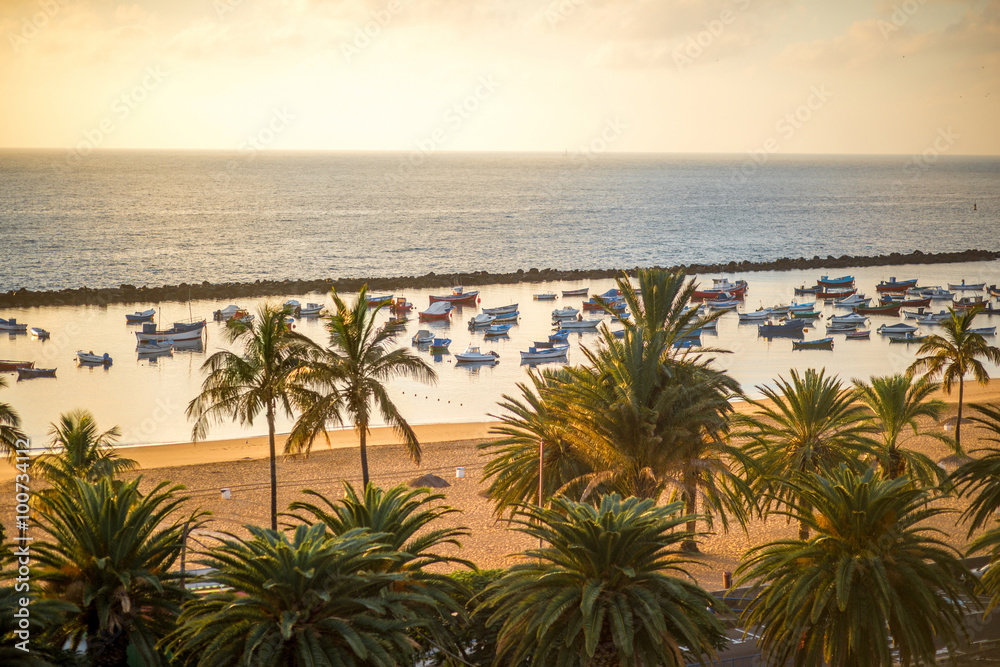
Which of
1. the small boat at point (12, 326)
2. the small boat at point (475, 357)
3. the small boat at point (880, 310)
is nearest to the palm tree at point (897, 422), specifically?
the small boat at point (475, 357)

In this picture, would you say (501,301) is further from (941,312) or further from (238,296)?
(941,312)

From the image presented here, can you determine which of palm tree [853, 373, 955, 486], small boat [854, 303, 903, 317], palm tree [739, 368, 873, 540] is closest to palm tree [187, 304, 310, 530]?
palm tree [739, 368, 873, 540]

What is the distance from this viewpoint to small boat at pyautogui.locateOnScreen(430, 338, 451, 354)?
185 feet

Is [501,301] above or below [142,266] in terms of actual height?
below

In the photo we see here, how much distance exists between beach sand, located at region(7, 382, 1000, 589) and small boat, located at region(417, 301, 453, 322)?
2593 cm

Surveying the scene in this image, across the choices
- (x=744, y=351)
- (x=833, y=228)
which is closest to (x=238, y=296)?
(x=744, y=351)

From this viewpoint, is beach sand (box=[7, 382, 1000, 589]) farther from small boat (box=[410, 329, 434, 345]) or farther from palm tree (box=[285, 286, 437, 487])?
small boat (box=[410, 329, 434, 345])

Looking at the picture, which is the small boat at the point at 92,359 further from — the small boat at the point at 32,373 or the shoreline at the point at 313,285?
the shoreline at the point at 313,285

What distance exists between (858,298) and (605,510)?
67567 millimetres

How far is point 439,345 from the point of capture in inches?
2233

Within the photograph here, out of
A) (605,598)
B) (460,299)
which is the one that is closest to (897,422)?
(605,598)

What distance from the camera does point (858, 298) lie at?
73.9 meters

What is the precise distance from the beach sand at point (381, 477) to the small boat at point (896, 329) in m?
23.8

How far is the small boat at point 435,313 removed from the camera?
217 ft
